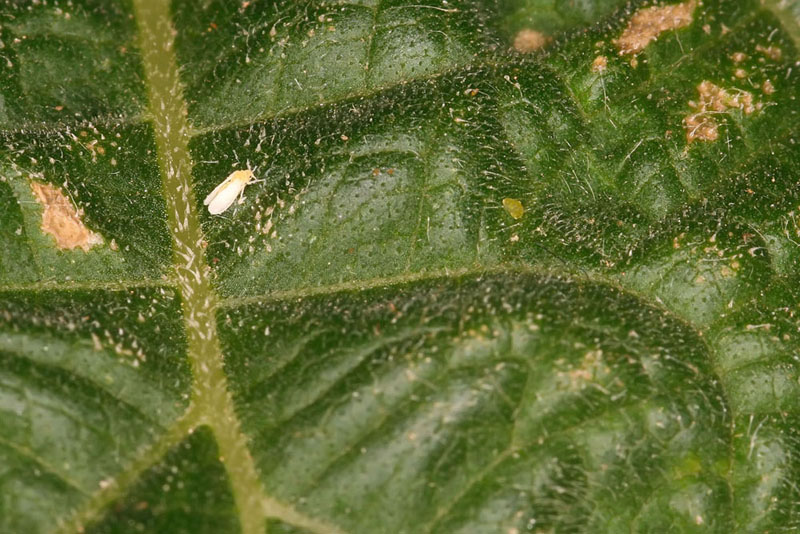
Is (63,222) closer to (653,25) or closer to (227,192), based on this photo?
(227,192)

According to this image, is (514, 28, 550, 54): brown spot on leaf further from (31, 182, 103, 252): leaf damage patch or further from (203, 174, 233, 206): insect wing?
(31, 182, 103, 252): leaf damage patch

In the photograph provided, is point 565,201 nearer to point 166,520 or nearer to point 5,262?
point 166,520

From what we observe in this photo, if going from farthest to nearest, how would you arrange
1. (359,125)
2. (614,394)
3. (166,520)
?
(359,125) < (614,394) < (166,520)

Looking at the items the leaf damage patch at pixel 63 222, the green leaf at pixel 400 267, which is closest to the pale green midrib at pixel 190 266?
the green leaf at pixel 400 267

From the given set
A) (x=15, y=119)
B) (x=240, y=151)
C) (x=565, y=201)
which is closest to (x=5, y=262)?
(x=15, y=119)

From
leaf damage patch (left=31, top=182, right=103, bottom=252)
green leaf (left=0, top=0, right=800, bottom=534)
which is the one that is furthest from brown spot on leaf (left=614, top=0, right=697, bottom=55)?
leaf damage patch (left=31, top=182, right=103, bottom=252)

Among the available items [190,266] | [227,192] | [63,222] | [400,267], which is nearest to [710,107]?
[400,267]
